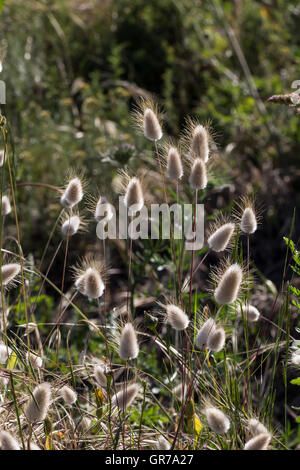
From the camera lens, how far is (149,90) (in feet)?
12.6

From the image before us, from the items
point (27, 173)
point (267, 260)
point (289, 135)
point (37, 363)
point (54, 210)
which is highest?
point (289, 135)

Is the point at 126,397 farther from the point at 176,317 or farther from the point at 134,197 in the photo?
Answer: the point at 134,197

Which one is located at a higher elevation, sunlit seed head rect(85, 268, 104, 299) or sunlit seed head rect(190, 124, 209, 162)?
sunlit seed head rect(190, 124, 209, 162)

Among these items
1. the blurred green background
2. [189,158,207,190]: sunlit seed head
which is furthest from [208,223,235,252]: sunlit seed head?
the blurred green background

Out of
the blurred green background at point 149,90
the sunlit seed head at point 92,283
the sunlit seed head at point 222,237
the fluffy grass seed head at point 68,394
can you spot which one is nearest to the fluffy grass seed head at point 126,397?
the fluffy grass seed head at point 68,394

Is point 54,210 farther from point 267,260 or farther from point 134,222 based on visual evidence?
point 134,222

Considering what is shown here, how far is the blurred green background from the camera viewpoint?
267 centimetres

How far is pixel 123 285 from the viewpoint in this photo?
2533mm

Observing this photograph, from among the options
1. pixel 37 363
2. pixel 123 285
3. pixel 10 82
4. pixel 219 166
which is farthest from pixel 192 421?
pixel 10 82

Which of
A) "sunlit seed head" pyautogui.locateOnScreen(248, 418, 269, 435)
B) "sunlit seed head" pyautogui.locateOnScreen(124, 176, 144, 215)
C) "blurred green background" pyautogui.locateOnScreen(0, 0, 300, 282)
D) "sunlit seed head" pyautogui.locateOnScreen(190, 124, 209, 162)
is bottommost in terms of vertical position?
"sunlit seed head" pyautogui.locateOnScreen(248, 418, 269, 435)

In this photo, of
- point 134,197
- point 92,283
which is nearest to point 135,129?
point 134,197

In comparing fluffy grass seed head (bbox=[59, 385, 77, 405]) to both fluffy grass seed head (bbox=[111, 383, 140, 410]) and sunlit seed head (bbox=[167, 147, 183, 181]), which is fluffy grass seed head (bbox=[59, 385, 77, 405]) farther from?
sunlit seed head (bbox=[167, 147, 183, 181])

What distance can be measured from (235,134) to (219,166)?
33cm

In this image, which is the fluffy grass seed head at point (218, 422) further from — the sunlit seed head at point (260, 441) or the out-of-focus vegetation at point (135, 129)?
→ the out-of-focus vegetation at point (135, 129)
